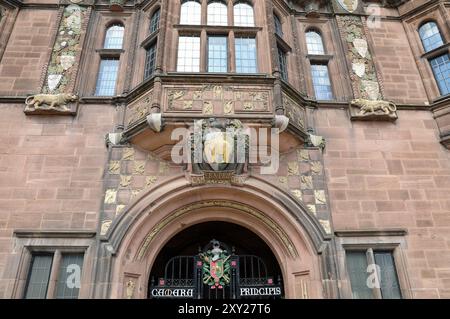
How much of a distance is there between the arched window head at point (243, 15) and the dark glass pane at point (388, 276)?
6943 millimetres

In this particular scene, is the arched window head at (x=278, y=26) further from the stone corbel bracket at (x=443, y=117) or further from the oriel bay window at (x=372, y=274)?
the oriel bay window at (x=372, y=274)

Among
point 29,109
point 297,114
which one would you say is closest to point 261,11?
point 297,114

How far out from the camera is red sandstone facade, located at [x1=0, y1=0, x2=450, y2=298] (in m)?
8.54

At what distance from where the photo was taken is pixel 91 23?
1180 centimetres

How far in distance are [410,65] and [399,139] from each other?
291 centimetres

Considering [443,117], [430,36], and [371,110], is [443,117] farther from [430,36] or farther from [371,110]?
[430,36]

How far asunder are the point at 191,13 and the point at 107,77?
2986 millimetres

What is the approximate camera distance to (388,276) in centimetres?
864

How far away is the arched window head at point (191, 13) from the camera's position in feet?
36.0

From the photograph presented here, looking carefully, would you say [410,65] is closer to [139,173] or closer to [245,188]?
[245,188]

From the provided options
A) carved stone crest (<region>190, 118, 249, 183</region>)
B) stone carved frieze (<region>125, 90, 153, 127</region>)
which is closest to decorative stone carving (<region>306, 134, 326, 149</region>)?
carved stone crest (<region>190, 118, 249, 183</region>)

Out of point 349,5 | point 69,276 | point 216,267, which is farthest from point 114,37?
point 349,5

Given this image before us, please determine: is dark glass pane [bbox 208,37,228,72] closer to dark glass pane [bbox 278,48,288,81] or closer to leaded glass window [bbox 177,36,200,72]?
leaded glass window [bbox 177,36,200,72]

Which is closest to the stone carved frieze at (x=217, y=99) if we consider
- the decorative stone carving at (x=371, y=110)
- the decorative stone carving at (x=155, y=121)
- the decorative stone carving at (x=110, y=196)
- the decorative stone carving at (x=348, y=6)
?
the decorative stone carving at (x=155, y=121)
